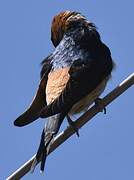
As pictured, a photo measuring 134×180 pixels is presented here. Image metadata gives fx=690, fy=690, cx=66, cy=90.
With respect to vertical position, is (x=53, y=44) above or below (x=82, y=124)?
below

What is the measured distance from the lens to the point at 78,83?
455 cm

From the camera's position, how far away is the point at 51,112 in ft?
13.6

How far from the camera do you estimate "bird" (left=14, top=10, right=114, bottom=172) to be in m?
4.34

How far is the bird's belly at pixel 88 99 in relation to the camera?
4852 mm

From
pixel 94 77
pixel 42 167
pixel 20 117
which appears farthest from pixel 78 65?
pixel 42 167

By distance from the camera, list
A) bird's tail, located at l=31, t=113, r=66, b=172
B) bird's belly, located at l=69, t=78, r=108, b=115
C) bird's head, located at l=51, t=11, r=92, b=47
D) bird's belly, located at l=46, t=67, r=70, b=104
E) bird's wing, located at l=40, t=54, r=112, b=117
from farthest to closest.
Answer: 1. bird's head, located at l=51, t=11, r=92, b=47
2. bird's belly, located at l=69, t=78, r=108, b=115
3. bird's belly, located at l=46, t=67, r=70, b=104
4. bird's wing, located at l=40, t=54, r=112, b=117
5. bird's tail, located at l=31, t=113, r=66, b=172

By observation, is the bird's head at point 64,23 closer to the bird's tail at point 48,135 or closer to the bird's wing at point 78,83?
the bird's wing at point 78,83

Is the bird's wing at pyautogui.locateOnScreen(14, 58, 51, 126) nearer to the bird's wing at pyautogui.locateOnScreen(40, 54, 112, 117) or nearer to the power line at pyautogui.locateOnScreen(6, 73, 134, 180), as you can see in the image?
the bird's wing at pyautogui.locateOnScreen(40, 54, 112, 117)

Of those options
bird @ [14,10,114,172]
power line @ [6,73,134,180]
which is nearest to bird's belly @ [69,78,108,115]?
bird @ [14,10,114,172]

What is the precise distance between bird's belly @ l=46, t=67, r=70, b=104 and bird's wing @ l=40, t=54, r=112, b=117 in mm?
45

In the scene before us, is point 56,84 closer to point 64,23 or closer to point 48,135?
point 48,135

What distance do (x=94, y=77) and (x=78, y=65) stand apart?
0.52ft

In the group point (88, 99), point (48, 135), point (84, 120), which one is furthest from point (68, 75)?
point (84, 120)

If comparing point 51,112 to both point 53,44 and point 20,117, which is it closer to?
point 20,117
